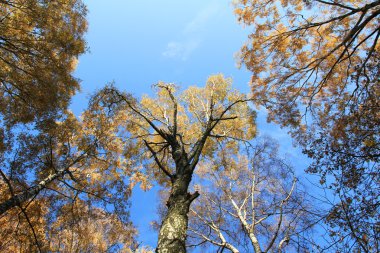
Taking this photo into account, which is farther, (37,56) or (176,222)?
(37,56)

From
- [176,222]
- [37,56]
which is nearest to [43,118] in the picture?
[37,56]

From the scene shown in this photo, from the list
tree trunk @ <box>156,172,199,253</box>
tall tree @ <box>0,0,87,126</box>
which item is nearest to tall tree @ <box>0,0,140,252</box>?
tall tree @ <box>0,0,87,126</box>

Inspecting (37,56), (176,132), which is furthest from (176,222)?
(37,56)

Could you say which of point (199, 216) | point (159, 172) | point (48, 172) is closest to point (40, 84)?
point (48, 172)

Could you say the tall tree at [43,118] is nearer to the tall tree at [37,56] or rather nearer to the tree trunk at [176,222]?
the tall tree at [37,56]

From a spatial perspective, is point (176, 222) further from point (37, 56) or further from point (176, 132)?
point (37, 56)

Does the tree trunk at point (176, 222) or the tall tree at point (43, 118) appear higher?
the tall tree at point (43, 118)

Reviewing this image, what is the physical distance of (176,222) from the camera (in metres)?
4.15

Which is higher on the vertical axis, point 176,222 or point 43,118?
point 43,118

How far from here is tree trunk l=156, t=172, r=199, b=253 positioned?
384 centimetres

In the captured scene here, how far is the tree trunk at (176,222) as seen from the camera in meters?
3.84

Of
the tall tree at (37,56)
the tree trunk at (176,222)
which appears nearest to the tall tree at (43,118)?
the tall tree at (37,56)

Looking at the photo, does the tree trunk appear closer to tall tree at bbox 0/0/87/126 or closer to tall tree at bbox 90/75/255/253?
tall tree at bbox 90/75/255/253

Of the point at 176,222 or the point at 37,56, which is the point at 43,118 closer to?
the point at 37,56
